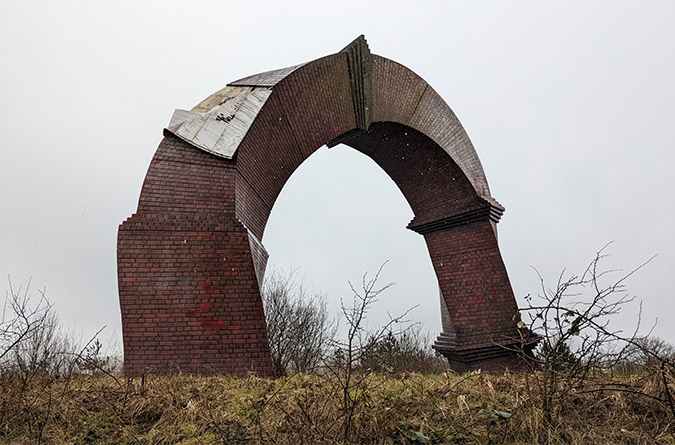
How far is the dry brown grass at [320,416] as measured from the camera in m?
2.81

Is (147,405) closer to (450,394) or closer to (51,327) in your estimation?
(450,394)

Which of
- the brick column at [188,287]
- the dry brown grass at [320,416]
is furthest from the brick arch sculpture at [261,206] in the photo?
the dry brown grass at [320,416]

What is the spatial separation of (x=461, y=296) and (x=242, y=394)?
21.0ft

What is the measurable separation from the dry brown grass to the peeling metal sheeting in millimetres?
3539

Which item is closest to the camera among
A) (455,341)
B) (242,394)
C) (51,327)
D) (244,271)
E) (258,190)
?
(242,394)

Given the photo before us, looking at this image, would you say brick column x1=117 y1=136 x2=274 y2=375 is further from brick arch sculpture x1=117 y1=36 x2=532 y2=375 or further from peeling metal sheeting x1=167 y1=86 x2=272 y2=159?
peeling metal sheeting x1=167 y1=86 x2=272 y2=159

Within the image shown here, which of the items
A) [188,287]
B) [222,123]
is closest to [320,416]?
[188,287]

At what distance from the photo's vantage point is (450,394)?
3.57 metres

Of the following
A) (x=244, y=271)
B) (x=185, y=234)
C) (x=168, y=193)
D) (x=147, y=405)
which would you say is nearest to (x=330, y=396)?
(x=147, y=405)

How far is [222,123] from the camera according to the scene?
659cm

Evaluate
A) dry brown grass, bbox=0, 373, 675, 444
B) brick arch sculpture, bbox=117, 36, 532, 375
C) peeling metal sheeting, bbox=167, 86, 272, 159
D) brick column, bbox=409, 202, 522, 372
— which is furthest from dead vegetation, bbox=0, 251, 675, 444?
brick column, bbox=409, 202, 522, 372

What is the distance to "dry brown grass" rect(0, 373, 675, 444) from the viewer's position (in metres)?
2.81

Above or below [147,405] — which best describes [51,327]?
above

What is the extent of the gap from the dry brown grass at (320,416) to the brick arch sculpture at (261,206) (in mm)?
1427
